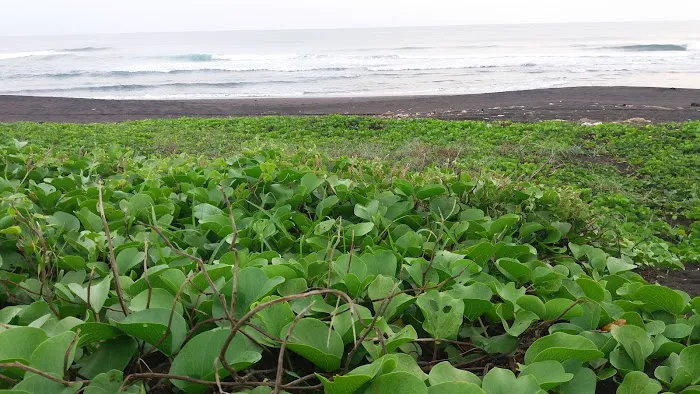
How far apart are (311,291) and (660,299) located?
87cm

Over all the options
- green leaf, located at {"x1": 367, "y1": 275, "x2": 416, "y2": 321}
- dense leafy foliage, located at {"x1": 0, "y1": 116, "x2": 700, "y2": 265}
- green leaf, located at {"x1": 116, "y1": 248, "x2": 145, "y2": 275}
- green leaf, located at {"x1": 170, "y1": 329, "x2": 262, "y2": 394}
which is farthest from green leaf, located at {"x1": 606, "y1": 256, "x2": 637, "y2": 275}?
dense leafy foliage, located at {"x1": 0, "y1": 116, "x2": 700, "y2": 265}

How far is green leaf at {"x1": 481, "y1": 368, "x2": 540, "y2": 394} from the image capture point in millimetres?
868

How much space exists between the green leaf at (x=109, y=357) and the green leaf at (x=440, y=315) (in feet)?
1.73

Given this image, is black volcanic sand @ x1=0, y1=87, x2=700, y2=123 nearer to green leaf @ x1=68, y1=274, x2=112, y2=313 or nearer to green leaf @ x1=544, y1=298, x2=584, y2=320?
green leaf @ x1=544, y1=298, x2=584, y2=320

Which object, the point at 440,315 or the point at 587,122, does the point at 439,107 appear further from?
the point at 440,315

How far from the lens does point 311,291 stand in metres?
0.82

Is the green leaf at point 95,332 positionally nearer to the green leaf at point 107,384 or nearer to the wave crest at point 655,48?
the green leaf at point 107,384

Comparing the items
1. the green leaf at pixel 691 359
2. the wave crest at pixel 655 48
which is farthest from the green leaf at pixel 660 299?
the wave crest at pixel 655 48

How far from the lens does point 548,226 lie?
198cm

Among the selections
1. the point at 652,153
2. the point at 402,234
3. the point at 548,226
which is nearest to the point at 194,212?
the point at 402,234

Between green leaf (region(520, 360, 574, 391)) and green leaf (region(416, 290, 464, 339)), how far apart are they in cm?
16

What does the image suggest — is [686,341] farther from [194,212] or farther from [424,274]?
[194,212]

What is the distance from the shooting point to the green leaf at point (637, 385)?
0.96m

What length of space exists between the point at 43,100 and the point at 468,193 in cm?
2077
